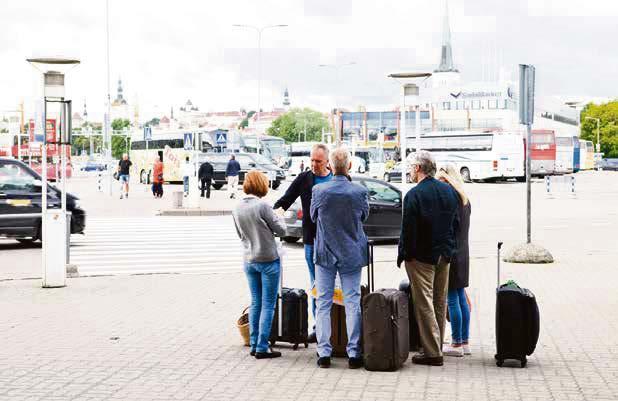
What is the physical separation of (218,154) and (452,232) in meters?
51.4

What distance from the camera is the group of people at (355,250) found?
26.6 feet

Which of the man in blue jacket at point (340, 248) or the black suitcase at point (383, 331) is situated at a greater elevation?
the man in blue jacket at point (340, 248)

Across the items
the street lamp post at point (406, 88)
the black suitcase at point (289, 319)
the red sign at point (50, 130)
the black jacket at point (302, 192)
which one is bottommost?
the black suitcase at point (289, 319)

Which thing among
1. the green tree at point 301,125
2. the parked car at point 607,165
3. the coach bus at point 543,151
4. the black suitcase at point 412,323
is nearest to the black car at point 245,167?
the coach bus at point 543,151

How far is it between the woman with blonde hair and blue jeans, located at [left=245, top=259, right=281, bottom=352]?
1452 mm

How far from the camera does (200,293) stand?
13.4 m

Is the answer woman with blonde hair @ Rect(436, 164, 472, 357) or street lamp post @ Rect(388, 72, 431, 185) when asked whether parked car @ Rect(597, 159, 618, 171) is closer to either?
street lamp post @ Rect(388, 72, 431, 185)

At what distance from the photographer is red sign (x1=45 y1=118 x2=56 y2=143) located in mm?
14836

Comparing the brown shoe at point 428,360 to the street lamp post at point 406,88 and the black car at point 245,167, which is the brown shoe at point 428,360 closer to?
the street lamp post at point 406,88

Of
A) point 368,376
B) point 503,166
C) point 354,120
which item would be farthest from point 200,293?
point 354,120

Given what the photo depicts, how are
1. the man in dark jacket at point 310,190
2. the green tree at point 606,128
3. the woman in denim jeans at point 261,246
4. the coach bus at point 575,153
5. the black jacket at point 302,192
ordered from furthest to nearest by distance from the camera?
the green tree at point 606,128
the coach bus at point 575,153
the black jacket at point 302,192
the man in dark jacket at point 310,190
the woman in denim jeans at point 261,246

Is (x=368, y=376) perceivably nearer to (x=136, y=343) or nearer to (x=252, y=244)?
(x=252, y=244)

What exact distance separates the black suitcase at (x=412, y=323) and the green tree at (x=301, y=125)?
574 feet

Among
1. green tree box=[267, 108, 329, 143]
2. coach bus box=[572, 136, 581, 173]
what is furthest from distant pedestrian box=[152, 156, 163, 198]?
green tree box=[267, 108, 329, 143]
